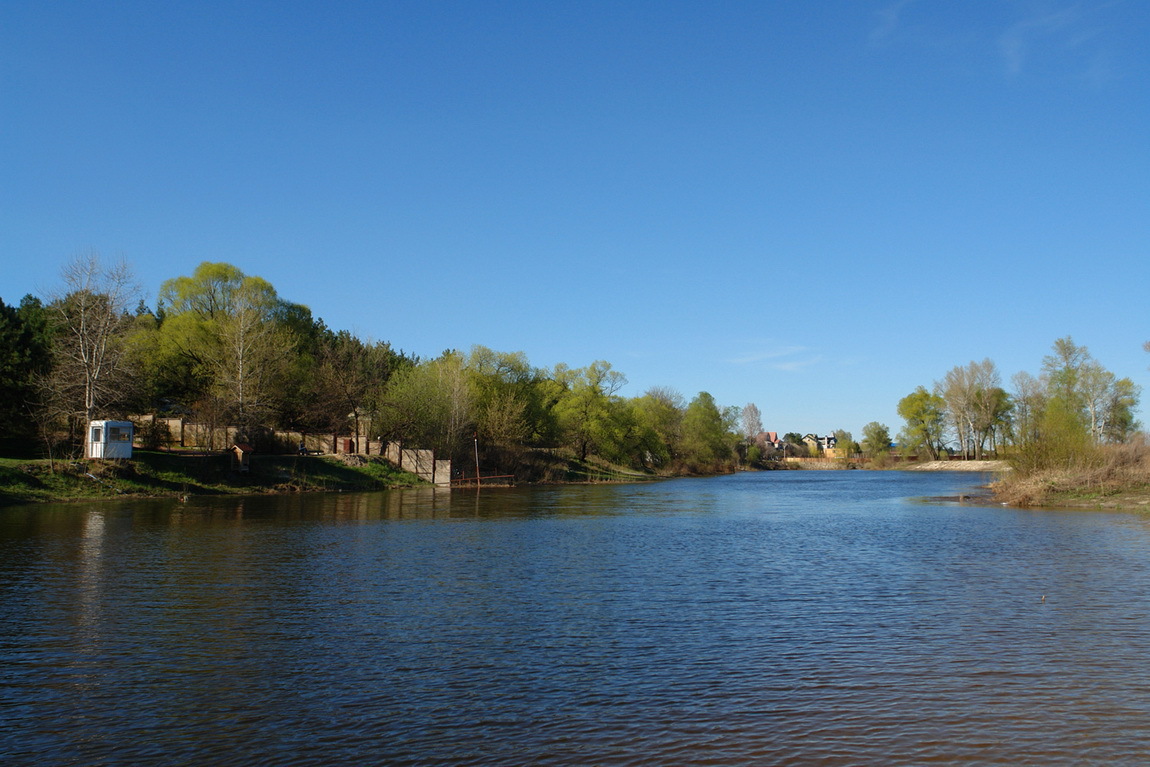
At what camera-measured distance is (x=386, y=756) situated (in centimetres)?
809

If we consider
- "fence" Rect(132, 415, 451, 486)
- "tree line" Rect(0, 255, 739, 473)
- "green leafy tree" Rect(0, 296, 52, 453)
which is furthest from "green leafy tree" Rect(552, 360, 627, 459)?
"green leafy tree" Rect(0, 296, 52, 453)

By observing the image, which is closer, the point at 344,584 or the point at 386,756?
the point at 386,756

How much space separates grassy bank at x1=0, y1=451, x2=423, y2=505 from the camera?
128 feet

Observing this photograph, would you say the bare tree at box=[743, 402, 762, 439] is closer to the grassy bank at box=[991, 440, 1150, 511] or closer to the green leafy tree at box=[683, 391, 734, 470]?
the green leafy tree at box=[683, 391, 734, 470]

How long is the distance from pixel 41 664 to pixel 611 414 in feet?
278

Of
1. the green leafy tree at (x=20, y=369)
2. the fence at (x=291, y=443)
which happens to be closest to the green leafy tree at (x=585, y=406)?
the fence at (x=291, y=443)

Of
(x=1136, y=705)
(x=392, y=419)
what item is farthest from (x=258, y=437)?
(x=1136, y=705)

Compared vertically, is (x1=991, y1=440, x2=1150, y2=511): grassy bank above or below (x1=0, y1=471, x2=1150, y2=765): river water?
above

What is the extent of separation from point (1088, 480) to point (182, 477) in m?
49.8

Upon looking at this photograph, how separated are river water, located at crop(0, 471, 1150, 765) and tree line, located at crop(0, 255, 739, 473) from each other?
24.5 meters

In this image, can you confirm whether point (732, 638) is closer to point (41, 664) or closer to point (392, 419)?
point (41, 664)

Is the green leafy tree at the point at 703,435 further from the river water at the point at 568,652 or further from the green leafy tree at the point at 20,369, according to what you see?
the river water at the point at 568,652

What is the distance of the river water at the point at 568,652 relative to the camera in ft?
27.9

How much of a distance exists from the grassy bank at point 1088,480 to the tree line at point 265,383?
43.4 meters
